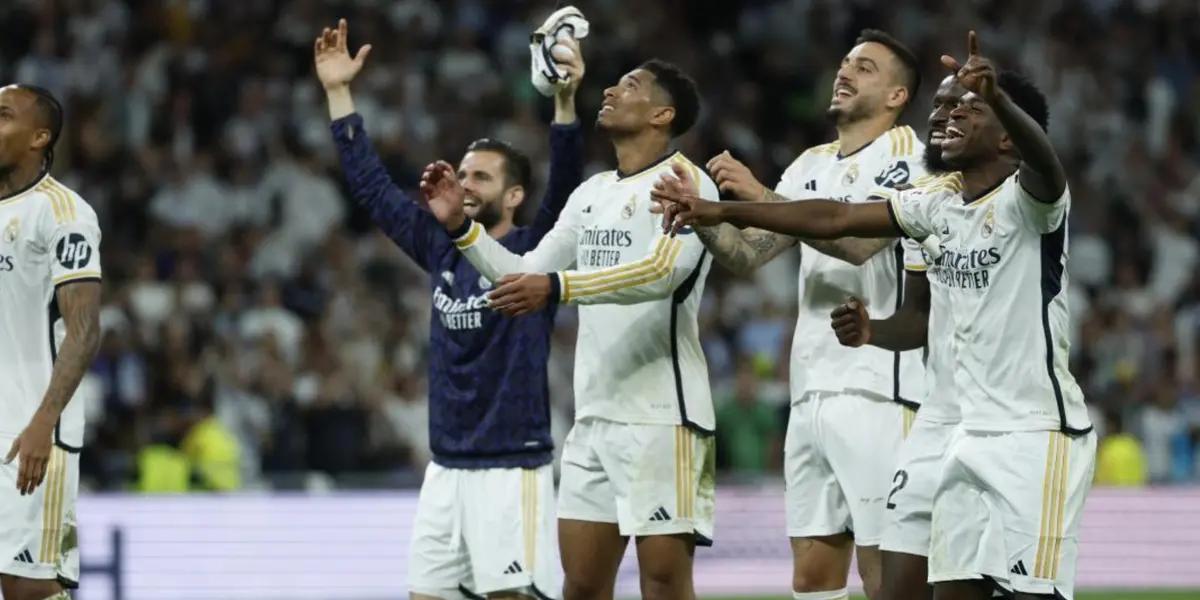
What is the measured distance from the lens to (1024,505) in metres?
7.76

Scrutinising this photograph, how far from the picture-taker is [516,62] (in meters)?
21.2

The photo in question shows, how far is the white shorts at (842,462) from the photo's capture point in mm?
9070

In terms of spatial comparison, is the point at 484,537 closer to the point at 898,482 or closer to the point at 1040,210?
the point at 898,482

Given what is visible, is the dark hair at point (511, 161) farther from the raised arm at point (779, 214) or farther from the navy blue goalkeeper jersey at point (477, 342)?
the raised arm at point (779, 214)

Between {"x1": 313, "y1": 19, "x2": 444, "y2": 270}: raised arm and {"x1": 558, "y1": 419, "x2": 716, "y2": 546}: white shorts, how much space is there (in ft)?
4.22

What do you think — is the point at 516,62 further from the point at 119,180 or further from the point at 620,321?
the point at 620,321

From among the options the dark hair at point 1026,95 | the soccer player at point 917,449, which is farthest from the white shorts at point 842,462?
the dark hair at point 1026,95

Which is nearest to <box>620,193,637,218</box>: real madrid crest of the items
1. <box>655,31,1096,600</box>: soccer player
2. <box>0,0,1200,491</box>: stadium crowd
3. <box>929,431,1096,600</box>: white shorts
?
<box>655,31,1096,600</box>: soccer player

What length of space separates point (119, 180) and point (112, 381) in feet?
9.18

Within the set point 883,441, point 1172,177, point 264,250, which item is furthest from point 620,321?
point 1172,177

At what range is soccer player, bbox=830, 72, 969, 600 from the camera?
848 centimetres

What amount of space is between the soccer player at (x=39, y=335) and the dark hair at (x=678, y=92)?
2.60 metres

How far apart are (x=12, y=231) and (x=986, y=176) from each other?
4179 mm

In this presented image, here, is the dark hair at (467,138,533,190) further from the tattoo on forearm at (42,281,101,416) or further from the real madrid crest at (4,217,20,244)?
the real madrid crest at (4,217,20,244)
